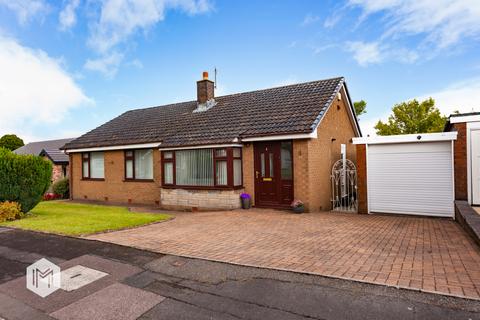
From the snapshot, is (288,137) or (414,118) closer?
(288,137)

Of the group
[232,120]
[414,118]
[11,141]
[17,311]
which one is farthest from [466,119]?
[11,141]

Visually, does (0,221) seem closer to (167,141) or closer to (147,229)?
(147,229)

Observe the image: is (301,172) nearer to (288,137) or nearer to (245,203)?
(288,137)

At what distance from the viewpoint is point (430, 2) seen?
1064 centimetres

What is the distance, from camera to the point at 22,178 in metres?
10.9

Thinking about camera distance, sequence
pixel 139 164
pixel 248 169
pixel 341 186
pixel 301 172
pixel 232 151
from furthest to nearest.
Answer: pixel 139 164
pixel 341 186
pixel 248 169
pixel 232 151
pixel 301 172

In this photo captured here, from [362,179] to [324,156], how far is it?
6.28ft

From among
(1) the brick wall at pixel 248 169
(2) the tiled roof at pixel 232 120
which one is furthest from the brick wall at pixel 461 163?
(1) the brick wall at pixel 248 169

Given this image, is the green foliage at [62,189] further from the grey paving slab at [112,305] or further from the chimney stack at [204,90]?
the grey paving slab at [112,305]

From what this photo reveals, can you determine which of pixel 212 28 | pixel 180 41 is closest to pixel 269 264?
pixel 212 28

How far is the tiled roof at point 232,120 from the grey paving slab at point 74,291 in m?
7.09

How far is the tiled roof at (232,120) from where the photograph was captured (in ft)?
38.7

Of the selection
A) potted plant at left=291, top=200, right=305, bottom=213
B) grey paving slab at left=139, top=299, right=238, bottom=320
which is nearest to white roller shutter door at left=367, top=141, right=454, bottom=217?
potted plant at left=291, top=200, right=305, bottom=213

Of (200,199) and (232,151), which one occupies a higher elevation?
(232,151)
